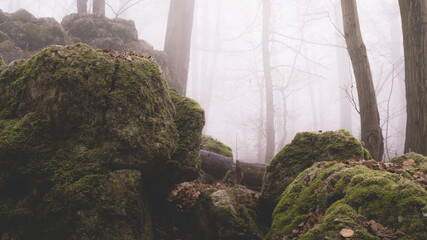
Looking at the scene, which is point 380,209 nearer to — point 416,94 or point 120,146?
point 120,146

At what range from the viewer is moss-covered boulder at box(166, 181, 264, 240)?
3627 millimetres

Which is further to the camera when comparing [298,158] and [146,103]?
[298,158]

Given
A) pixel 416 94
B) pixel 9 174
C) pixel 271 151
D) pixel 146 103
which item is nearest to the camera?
pixel 9 174

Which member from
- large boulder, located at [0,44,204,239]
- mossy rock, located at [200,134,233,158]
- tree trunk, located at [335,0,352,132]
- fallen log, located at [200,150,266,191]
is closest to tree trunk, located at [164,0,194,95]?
mossy rock, located at [200,134,233,158]

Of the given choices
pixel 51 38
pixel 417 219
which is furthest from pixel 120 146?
pixel 51 38

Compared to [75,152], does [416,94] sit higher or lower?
higher

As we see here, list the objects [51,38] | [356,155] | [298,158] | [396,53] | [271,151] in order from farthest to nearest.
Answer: [396,53] → [271,151] → [51,38] → [298,158] → [356,155]

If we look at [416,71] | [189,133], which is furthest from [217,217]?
[416,71]

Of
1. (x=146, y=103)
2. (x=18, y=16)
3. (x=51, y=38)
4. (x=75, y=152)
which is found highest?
(x=18, y=16)

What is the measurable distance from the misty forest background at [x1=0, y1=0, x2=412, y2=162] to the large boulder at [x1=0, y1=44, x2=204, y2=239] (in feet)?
33.9

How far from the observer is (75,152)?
3139 millimetres

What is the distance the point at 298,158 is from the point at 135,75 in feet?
9.46

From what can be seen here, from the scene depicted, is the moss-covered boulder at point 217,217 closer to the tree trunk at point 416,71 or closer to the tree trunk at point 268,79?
the tree trunk at point 416,71

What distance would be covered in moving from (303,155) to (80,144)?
131 inches
